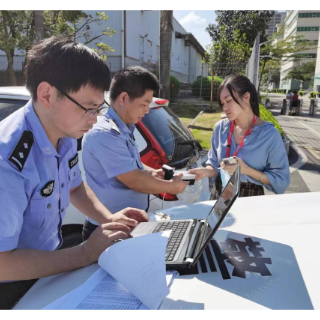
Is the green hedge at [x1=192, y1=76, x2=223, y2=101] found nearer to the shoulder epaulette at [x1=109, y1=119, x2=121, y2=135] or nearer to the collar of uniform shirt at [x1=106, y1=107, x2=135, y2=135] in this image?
the collar of uniform shirt at [x1=106, y1=107, x2=135, y2=135]

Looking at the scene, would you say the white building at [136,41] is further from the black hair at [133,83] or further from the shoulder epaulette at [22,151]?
the shoulder epaulette at [22,151]

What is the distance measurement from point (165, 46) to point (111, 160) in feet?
31.6

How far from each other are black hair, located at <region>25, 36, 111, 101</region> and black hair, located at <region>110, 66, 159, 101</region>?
32.1 inches

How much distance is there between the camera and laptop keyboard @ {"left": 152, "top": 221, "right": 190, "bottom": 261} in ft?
4.39

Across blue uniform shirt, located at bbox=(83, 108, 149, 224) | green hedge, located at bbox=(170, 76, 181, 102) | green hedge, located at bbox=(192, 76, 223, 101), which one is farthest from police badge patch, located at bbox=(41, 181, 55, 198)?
green hedge, located at bbox=(192, 76, 223, 101)

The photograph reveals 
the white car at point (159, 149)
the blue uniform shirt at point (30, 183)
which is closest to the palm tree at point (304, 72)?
the white car at point (159, 149)

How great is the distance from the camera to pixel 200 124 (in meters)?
12.1

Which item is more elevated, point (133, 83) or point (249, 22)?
point (249, 22)

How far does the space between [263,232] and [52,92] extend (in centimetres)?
115

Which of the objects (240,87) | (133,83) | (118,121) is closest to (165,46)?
(240,87)

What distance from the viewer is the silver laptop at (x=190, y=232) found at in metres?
1.22

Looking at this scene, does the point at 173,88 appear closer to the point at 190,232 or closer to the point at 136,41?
the point at 136,41

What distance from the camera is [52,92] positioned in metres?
1.21
